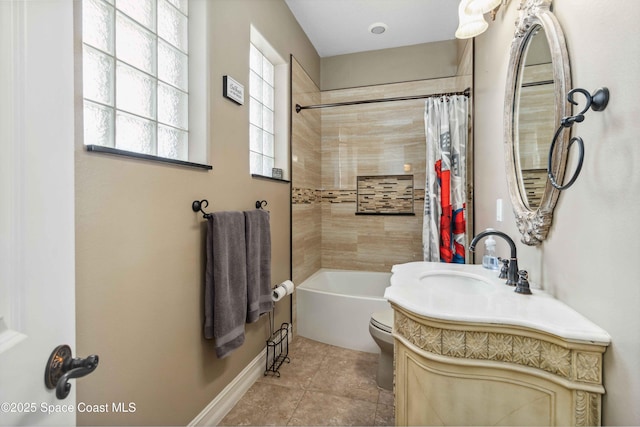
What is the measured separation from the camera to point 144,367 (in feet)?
3.80

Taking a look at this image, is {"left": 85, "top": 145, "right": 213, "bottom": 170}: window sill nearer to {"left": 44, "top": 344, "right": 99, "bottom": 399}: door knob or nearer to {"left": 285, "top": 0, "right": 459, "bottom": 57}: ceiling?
{"left": 44, "top": 344, "right": 99, "bottom": 399}: door knob

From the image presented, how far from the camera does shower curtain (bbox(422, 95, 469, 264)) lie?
2.44 metres

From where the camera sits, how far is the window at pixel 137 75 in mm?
1047

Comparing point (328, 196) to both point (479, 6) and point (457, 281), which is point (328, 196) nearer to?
point (457, 281)

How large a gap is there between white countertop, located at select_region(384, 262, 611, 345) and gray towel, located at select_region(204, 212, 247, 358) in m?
0.82

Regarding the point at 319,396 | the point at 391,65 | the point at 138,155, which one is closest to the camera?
the point at 138,155

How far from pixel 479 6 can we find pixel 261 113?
60.0 inches

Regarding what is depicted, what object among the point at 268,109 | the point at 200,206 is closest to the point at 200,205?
the point at 200,206

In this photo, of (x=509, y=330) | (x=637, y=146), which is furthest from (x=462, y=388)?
(x=637, y=146)

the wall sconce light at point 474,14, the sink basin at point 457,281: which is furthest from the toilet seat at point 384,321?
the wall sconce light at point 474,14

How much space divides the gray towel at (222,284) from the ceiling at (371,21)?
2.02m

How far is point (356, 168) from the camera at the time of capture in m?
3.29

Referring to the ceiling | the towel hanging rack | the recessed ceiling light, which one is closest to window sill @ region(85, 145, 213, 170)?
the towel hanging rack

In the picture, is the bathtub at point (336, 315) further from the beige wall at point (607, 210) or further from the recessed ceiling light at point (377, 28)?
the recessed ceiling light at point (377, 28)
